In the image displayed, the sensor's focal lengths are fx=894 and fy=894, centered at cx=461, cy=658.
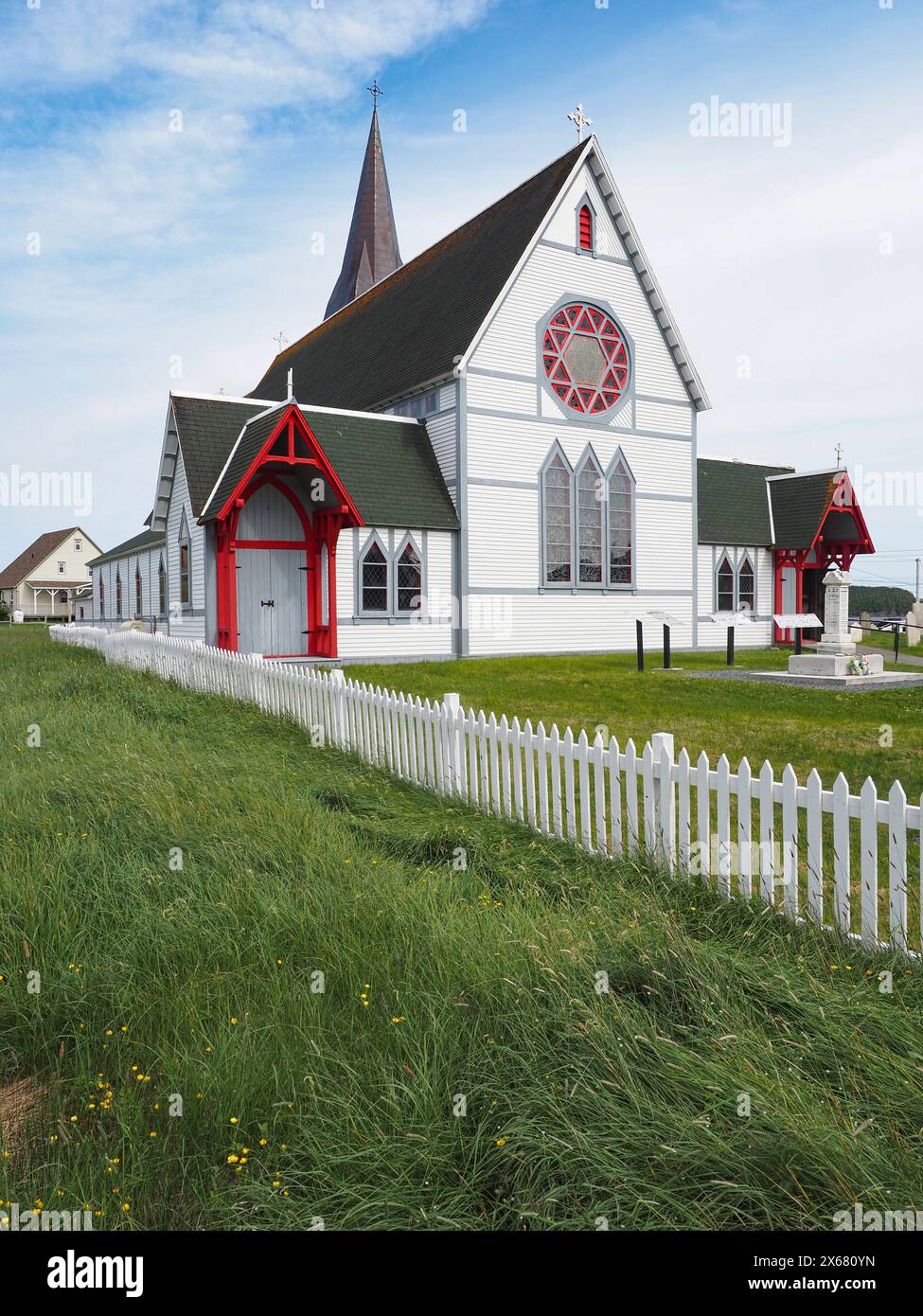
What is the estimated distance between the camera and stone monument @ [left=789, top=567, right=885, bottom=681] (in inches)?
678

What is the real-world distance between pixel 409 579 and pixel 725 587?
11720 millimetres

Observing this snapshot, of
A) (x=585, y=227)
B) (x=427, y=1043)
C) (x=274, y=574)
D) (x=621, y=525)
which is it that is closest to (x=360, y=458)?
(x=274, y=574)

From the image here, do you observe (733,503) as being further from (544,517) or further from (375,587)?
(375,587)

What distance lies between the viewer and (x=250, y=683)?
39.4 feet

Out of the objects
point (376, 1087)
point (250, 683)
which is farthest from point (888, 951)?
point (250, 683)

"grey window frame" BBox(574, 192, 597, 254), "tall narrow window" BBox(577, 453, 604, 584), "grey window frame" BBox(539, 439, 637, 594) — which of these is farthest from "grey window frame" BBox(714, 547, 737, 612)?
"grey window frame" BBox(574, 192, 597, 254)

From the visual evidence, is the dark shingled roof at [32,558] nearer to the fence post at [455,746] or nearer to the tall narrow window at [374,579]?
the tall narrow window at [374,579]

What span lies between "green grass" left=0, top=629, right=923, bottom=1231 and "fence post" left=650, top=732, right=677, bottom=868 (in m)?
0.28

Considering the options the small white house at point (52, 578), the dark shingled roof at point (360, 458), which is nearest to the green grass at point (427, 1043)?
the dark shingled roof at point (360, 458)

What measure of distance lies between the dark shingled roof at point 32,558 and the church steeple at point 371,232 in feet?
187

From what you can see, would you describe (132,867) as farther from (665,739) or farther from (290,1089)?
(665,739)

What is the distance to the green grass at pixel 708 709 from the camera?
9227 millimetres

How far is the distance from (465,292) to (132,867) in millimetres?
21752

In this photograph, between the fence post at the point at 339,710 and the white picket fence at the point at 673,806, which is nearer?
the white picket fence at the point at 673,806
